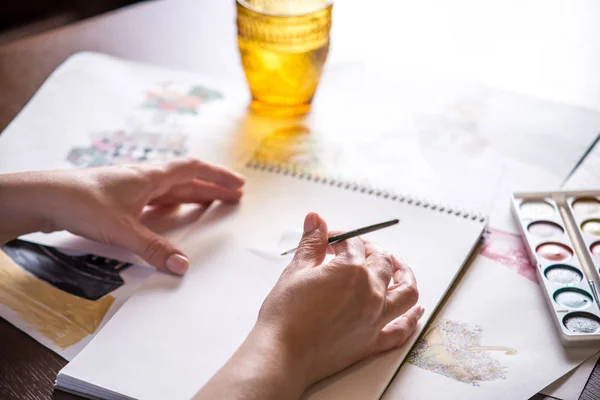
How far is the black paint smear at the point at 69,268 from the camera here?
2.94 ft

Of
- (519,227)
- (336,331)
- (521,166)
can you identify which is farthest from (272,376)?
(521,166)

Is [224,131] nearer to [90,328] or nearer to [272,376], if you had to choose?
[90,328]

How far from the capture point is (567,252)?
0.90 m

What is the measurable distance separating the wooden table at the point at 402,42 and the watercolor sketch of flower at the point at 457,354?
2.06 ft

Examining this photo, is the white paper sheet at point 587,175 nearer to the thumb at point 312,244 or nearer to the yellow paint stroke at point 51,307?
the thumb at point 312,244

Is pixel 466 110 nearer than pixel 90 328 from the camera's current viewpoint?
No

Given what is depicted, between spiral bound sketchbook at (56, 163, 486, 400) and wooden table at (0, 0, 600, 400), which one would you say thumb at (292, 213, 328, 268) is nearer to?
spiral bound sketchbook at (56, 163, 486, 400)

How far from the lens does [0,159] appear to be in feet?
3.73

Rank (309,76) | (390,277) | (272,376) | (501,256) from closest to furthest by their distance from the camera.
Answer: (272,376)
(390,277)
(501,256)
(309,76)

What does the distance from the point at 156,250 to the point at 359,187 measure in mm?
305

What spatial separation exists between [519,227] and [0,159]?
77 cm

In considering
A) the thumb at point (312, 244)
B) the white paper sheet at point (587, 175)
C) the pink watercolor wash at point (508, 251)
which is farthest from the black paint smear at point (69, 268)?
the white paper sheet at point (587, 175)

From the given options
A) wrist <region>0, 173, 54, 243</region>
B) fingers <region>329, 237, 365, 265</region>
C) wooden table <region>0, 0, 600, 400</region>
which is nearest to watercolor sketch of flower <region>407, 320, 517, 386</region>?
fingers <region>329, 237, 365, 265</region>

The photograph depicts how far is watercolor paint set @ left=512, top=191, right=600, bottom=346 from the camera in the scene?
0.81 meters
